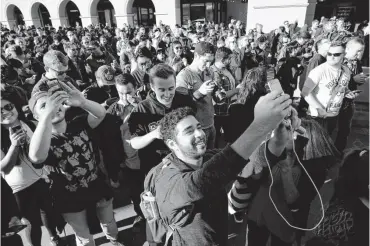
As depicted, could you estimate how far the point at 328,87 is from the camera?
3307 millimetres

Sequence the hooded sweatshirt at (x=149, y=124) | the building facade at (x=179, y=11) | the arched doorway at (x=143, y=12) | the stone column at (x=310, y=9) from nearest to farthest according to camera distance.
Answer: the hooded sweatshirt at (x=149, y=124), the stone column at (x=310, y=9), the building facade at (x=179, y=11), the arched doorway at (x=143, y=12)

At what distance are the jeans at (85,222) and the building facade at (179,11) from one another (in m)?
15.7

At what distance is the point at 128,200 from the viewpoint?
11.7 ft

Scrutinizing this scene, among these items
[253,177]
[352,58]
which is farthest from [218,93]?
[352,58]

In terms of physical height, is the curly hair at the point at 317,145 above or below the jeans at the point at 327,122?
above

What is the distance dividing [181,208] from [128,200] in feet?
8.43

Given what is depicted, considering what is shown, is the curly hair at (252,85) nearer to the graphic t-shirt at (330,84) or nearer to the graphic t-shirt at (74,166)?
the graphic t-shirt at (330,84)

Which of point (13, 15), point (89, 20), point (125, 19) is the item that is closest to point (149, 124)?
point (125, 19)

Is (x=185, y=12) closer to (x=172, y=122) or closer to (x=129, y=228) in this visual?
(x=129, y=228)

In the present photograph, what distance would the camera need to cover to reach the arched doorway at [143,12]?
24453 mm

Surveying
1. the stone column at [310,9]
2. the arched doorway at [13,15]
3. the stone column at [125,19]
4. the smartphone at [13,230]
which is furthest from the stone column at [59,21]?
the smartphone at [13,230]

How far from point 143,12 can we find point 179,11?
604 centimetres

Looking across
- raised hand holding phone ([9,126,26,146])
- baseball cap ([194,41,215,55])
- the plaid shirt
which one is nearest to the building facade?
the plaid shirt

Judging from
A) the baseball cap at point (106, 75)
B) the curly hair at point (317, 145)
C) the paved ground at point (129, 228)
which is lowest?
the paved ground at point (129, 228)
